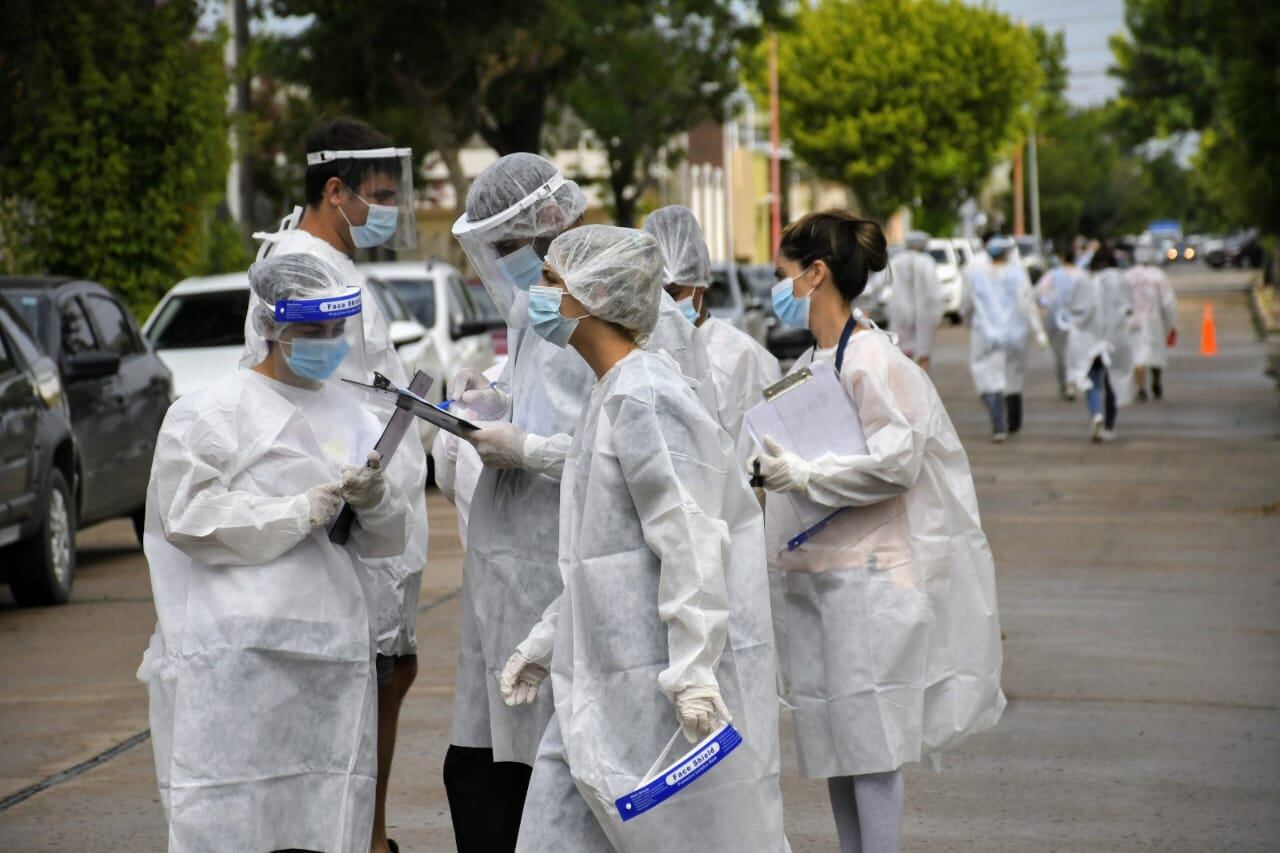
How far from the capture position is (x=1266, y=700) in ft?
28.5

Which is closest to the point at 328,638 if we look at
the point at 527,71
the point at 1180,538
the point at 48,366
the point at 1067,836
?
the point at 1067,836

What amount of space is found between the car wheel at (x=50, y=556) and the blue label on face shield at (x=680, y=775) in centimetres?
776

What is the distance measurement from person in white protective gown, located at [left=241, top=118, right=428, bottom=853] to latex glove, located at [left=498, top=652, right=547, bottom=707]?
3.80 ft

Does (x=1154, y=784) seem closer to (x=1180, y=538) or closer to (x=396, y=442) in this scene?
(x=396, y=442)

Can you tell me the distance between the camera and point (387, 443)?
16.4 ft

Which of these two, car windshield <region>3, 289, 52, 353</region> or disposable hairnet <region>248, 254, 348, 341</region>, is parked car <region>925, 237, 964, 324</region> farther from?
disposable hairnet <region>248, 254, 348, 341</region>

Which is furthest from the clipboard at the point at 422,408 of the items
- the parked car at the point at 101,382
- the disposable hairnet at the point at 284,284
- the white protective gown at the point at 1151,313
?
the white protective gown at the point at 1151,313

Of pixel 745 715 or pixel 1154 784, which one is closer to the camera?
pixel 745 715

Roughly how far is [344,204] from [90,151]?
40.9 feet

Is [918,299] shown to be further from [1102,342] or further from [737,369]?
[737,369]

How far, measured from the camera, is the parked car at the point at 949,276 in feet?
159

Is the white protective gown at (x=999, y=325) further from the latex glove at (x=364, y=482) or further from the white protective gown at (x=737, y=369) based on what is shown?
the latex glove at (x=364, y=482)

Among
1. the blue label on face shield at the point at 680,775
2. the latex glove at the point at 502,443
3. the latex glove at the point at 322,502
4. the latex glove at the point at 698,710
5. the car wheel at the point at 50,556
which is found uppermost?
the latex glove at the point at 502,443

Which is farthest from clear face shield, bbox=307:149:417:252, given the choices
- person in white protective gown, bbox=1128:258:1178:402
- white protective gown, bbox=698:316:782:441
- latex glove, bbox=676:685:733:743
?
person in white protective gown, bbox=1128:258:1178:402
